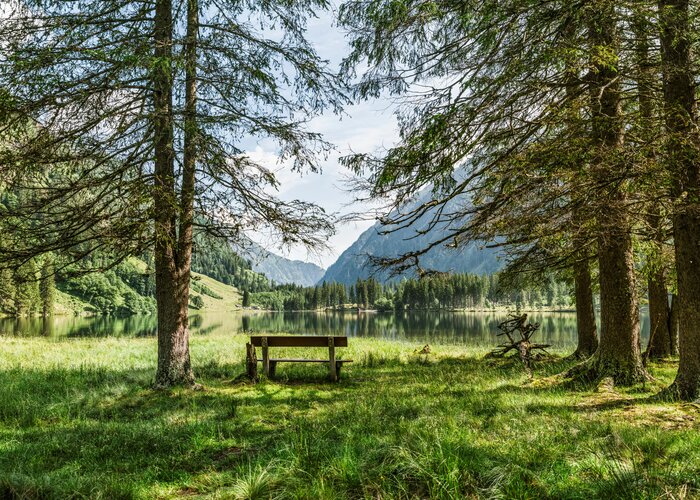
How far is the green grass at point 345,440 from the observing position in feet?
10.7

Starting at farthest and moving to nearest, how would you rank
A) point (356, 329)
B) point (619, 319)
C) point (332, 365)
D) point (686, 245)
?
point (356, 329) → point (332, 365) → point (619, 319) → point (686, 245)

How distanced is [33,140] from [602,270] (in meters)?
10.6

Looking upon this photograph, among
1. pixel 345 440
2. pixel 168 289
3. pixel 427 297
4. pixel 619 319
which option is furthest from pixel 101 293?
pixel 619 319

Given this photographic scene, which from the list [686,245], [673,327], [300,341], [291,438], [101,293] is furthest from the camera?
[101,293]

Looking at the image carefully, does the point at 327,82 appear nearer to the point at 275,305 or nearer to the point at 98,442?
the point at 98,442

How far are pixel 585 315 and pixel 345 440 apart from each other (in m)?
9.28

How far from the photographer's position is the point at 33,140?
6988mm

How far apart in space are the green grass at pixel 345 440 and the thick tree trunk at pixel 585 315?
233 cm

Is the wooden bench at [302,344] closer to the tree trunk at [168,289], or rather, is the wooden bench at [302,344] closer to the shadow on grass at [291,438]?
the shadow on grass at [291,438]

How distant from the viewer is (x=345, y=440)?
4.67 meters

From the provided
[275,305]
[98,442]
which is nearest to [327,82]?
[98,442]

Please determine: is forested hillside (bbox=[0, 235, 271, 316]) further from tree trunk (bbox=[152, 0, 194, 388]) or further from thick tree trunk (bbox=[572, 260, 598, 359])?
thick tree trunk (bbox=[572, 260, 598, 359])

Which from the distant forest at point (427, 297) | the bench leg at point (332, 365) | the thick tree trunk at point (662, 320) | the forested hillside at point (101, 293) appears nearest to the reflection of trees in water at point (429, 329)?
the forested hillside at point (101, 293)

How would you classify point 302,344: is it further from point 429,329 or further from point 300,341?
point 429,329
